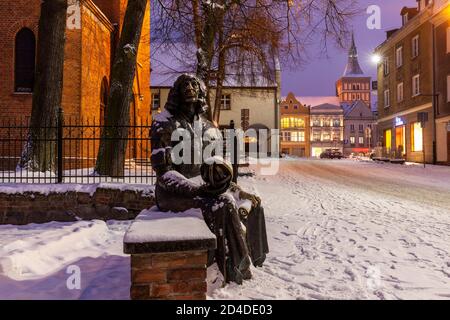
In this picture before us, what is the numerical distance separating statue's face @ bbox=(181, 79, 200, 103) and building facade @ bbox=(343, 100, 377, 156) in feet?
264

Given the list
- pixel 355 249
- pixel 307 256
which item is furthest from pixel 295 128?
pixel 307 256

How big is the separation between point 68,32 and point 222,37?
6.23 meters

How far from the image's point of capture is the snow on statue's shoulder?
2660 millimetres

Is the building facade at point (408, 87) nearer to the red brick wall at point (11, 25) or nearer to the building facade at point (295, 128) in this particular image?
the red brick wall at point (11, 25)

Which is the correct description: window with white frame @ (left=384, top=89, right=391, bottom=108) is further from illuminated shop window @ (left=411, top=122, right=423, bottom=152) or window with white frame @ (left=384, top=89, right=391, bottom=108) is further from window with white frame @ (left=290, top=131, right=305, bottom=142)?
window with white frame @ (left=290, top=131, right=305, bottom=142)

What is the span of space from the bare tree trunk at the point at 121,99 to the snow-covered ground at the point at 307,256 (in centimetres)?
218

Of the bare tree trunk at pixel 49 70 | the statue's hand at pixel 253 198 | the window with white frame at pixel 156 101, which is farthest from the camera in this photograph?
the window with white frame at pixel 156 101

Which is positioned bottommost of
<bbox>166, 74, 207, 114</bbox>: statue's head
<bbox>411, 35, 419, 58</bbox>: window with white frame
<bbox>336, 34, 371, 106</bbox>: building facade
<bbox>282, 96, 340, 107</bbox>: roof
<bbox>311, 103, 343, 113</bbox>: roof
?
<bbox>166, 74, 207, 114</bbox>: statue's head

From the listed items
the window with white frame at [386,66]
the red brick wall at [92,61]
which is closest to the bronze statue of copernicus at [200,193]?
the red brick wall at [92,61]

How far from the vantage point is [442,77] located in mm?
24297

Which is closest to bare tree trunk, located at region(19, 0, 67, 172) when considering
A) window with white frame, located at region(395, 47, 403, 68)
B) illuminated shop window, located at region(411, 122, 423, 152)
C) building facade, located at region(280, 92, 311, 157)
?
illuminated shop window, located at region(411, 122, 423, 152)

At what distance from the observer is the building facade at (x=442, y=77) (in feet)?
76.9

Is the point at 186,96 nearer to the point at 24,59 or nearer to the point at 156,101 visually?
the point at 24,59
